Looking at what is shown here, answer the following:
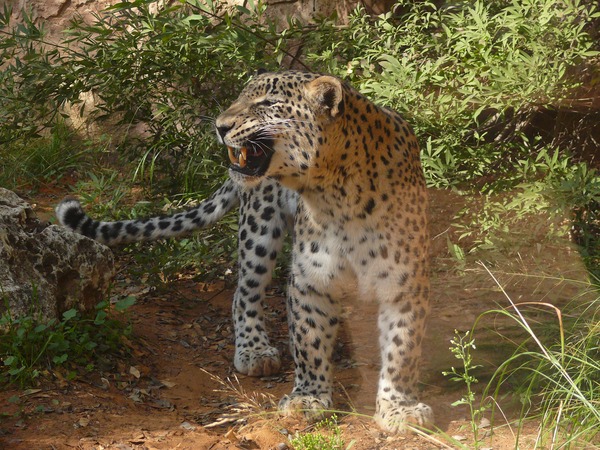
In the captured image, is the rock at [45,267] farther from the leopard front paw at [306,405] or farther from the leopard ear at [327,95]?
the leopard ear at [327,95]

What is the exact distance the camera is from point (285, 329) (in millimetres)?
7582

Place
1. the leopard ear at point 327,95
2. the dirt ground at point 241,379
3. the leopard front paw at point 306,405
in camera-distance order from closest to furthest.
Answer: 1. the dirt ground at point 241,379
2. the leopard ear at point 327,95
3. the leopard front paw at point 306,405

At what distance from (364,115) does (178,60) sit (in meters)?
3.05

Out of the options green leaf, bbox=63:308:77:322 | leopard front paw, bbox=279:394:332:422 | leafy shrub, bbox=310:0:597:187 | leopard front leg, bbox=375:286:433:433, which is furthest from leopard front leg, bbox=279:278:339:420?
leafy shrub, bbox=310:0:597:187

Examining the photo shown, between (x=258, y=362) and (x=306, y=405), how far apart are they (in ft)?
3.74

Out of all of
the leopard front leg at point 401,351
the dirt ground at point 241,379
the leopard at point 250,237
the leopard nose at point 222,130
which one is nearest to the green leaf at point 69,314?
the dirt ground at point 241,379

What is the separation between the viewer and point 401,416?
5141 millimetres

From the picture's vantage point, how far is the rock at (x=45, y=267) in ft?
18.1

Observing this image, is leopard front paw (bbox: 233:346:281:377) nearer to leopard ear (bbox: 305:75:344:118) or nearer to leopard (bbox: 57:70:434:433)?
leopard (bbox: 57:70:434:433)

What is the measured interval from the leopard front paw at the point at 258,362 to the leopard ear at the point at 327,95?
7.20 ft

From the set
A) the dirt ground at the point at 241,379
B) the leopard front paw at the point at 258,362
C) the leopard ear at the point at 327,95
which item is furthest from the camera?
the leopard front paw at the point at 258,362

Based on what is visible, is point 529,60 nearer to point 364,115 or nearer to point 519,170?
point 519,170

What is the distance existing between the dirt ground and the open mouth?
1284 mm

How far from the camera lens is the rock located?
551cm
